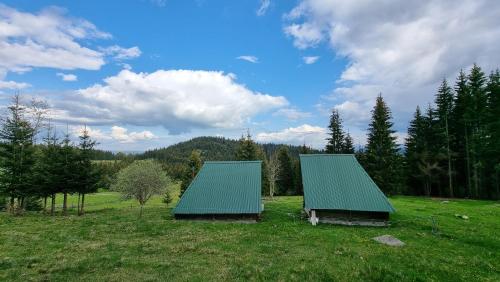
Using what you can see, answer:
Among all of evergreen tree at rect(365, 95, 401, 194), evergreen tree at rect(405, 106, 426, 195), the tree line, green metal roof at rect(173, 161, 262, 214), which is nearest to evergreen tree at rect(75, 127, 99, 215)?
the tree line

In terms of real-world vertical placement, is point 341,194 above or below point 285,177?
below

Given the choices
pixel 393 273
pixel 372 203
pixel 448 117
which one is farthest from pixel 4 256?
pixel 448 117

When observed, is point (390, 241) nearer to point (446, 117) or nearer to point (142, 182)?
point (142, 182)

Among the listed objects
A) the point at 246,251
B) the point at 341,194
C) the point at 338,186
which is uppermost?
the point at 338,186

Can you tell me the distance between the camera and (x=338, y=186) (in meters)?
30.5

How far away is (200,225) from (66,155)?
20309 millimetres

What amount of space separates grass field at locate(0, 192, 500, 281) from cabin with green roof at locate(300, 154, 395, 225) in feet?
6.75

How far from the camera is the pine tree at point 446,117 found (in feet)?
154

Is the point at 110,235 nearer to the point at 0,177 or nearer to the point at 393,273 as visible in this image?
the point at 393,273

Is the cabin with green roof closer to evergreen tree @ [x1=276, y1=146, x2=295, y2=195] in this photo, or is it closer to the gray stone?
the gray stone

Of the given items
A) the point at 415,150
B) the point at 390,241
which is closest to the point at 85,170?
the point at 390,241

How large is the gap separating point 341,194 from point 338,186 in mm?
1256

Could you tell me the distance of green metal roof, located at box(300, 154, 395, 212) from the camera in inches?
1105

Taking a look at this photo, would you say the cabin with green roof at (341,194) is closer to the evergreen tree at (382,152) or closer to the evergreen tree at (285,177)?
the evergreen tree at (382,152)
